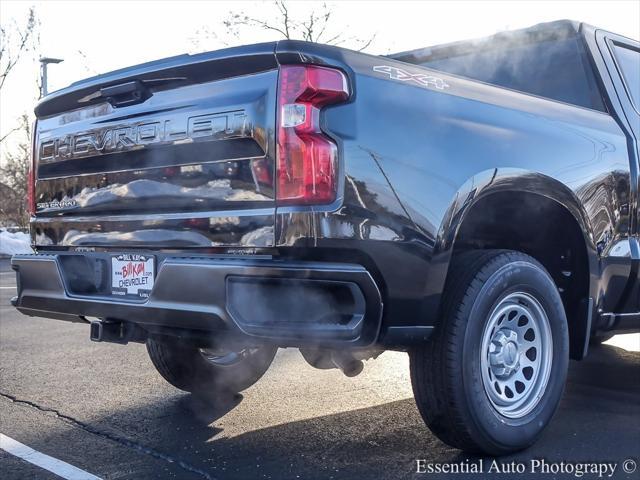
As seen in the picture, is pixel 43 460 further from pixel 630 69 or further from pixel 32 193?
pixel 630 69

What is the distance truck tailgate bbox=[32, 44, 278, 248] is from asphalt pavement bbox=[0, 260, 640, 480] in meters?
0.94

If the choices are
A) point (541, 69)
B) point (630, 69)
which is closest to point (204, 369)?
point (541, 69)

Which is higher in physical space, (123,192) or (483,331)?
(123,192)

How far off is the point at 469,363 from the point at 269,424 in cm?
125

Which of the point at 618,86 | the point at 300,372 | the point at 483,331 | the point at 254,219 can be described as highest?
the point at 618,86

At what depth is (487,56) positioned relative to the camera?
16.4 feet

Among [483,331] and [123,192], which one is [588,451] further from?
[123,192]

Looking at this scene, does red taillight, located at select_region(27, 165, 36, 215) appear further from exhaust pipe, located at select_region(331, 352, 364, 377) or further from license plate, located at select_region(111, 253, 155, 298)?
exhaust pipe, located at select_region(331, 352, 364, 377)

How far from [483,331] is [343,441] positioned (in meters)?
0.89

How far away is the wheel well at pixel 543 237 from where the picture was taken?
12.0 ft

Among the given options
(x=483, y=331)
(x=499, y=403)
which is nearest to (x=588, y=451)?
(x=499, y=403)

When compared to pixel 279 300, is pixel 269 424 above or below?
below

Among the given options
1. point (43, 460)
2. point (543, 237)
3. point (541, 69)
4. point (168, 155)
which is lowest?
point (43, 460)

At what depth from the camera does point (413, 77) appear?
10.6ft
